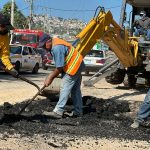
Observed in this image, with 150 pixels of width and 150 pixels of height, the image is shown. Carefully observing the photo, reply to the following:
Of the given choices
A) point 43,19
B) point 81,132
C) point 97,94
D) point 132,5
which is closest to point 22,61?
point 132,5

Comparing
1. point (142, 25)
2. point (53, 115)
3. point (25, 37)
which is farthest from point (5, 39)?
point (25, 37)

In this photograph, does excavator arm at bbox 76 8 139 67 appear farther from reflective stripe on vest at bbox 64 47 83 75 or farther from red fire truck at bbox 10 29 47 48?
red fire truck at bbox 10 29 47 48

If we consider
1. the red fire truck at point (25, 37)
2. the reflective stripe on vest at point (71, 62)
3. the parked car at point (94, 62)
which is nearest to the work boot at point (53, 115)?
the reflective stripe on vest at point (71, 62)

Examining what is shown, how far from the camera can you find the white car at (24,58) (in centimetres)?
2558

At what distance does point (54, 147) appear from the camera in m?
7.39

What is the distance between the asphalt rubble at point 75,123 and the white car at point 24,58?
13.8 metres

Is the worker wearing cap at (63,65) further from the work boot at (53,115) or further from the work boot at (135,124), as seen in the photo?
the work boot at (135,124)

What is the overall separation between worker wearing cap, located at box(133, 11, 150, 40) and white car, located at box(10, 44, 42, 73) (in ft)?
35.1

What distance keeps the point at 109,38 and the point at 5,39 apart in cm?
564

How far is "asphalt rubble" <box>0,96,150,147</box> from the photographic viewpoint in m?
8.37

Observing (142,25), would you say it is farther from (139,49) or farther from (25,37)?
(25,37)

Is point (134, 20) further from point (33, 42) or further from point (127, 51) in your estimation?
point (33, 42)

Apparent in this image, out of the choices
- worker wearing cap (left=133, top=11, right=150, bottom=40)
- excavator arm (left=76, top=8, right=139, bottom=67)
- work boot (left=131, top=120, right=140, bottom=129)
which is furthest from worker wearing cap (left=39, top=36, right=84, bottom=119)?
worker wearing cap (left=133, top=11, right=150, bottom=40)

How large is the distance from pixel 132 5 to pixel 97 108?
245 inches
